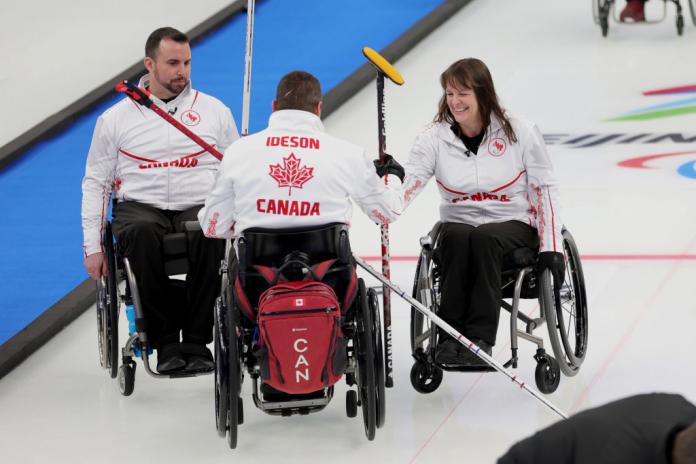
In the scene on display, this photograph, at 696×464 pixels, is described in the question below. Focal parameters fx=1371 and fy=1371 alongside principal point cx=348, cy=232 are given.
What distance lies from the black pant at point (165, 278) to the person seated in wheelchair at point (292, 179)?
441mm

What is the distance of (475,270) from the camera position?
457cm

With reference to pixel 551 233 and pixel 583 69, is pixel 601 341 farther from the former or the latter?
pixel 583 69

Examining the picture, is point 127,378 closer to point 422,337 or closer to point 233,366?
point 233,366

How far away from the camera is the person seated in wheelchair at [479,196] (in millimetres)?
4566

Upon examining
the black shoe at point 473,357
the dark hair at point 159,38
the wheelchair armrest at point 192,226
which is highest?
the dark hair at point 159,38

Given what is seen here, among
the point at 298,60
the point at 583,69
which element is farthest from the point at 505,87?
the point at 298,60

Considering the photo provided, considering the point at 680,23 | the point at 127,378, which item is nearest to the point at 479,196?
the point at 127,378

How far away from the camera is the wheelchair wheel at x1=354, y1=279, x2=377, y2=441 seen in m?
4.11

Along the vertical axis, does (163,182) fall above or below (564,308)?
above

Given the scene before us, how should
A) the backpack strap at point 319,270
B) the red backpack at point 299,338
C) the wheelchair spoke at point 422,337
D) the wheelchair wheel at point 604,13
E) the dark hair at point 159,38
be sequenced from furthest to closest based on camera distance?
1. the wheelchair wheel at point 604,13
2. the dark hair at point 159,38
3. the wheelchair spoke at point 422,337
4. the backpack strap at point 319,270
5. the red backpack at point 299,338

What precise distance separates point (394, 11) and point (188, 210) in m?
6.49

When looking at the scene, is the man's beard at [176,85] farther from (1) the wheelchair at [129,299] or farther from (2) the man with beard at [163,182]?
(1) the wheelchair at [129,299]

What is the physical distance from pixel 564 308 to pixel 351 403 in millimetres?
900

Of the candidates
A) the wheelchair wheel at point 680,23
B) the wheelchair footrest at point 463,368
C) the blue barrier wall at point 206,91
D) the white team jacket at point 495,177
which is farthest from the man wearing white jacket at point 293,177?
the wheelchair wheel at point 680,23
